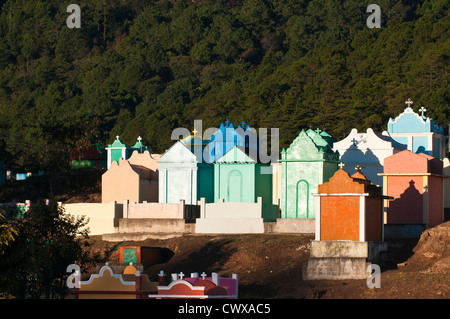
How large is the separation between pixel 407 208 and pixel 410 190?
2.70ft

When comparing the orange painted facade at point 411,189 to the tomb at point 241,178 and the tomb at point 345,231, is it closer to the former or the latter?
the tomb at point 345,231

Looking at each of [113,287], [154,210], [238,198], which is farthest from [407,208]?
[113,287]

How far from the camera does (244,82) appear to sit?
112062mm

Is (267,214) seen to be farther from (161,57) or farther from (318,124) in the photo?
(161,57)

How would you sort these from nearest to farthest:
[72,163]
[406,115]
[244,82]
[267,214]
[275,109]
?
[267,214], [406,115], [72,163], [275,109], [244,82]

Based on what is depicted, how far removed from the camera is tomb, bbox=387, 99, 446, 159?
53.3 m

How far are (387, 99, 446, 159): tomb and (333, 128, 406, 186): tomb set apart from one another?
5.86 feet

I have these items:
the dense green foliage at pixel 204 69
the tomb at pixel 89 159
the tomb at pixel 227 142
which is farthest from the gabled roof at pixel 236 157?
the tomb at pixel 89 159

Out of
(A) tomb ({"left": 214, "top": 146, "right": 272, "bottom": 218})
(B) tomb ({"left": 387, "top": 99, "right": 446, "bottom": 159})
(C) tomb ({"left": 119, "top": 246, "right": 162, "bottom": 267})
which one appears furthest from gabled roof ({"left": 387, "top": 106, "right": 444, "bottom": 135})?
(C) tomb ({"left": 119, "top": 246, "right": 162, "bottom": 267})

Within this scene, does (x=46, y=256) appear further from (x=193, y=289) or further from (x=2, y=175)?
(x=2, y=175)

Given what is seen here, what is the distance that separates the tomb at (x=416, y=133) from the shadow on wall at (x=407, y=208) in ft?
31.2

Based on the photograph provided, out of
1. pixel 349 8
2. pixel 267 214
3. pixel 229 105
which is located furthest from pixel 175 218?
pixel 349 8

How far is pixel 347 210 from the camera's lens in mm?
39969
